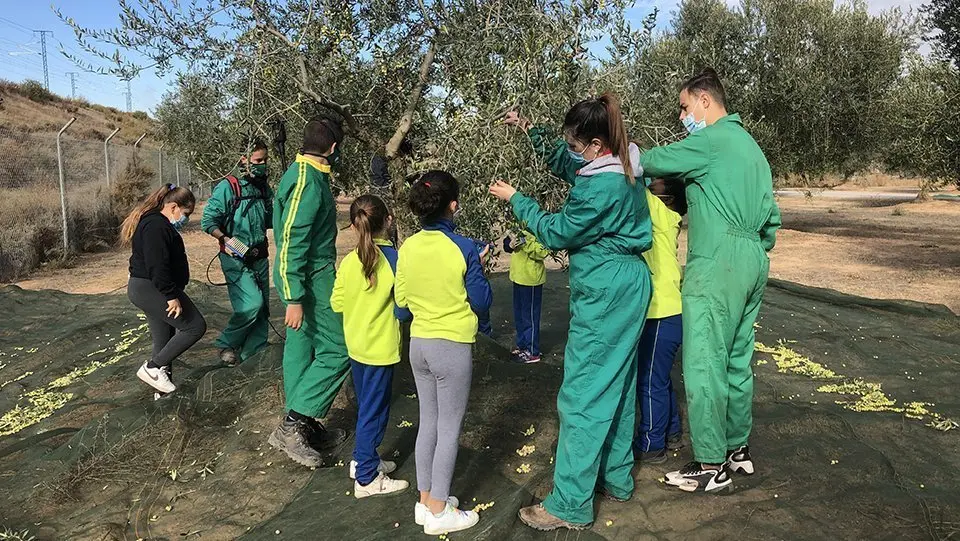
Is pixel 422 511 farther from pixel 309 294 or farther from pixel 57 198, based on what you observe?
pixel 57 198

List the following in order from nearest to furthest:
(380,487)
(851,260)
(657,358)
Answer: (380,487)
(657,358)
(851,260)

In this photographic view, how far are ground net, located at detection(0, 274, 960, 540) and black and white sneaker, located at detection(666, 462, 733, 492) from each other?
2.6 inches

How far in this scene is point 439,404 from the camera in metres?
3.32

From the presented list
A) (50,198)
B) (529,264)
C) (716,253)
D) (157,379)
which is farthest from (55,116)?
(716,253)

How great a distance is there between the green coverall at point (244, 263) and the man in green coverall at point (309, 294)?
1795mm

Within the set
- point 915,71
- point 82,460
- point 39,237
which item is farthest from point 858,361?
point 39,237

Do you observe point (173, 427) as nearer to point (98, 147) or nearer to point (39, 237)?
point (39, 237)

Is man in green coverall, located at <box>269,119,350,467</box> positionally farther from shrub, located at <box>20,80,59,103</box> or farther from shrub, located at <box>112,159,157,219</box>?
shrub, located at <box>20,80,59,103</box>

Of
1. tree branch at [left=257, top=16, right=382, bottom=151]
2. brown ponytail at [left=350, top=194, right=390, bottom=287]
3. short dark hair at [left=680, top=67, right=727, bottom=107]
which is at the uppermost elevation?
tree branch at [left=257, top=16, right=382, bottom=151]

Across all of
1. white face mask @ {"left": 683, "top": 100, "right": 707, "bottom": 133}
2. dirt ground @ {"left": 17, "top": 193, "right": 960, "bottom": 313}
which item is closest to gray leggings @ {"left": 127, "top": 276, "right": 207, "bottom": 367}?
white face mask @ {"left": 683, "top": 100, "right": 707, "bottom": 133}

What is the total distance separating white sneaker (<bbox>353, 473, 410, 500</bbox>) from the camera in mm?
3584

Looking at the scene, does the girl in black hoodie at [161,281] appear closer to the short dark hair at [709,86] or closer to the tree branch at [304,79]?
Result: the tree branch at [304,79]

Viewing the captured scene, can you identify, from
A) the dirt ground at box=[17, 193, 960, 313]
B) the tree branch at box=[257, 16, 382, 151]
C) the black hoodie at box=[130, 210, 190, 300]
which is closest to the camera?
the tree branch at box=[257, 16, 382, 151]

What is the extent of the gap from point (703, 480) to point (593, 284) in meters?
1.36
